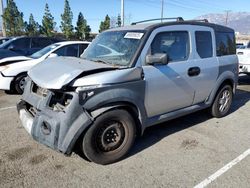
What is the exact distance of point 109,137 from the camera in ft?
12.1

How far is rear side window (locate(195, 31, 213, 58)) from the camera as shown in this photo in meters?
4.76

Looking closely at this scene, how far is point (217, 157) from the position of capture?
12.9 ft

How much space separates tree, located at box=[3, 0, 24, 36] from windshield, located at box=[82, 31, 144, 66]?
3027cm

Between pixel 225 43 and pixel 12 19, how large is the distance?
3204 cm

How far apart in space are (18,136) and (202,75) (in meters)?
3.30

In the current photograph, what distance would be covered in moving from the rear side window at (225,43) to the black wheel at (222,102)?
72 centimetres

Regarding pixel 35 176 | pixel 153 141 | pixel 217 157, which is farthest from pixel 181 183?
pixel 35 176

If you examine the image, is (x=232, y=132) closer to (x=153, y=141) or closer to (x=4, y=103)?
(x=153, y=141)

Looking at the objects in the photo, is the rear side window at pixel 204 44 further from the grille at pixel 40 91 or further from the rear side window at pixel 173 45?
the grille at pixel 40 91

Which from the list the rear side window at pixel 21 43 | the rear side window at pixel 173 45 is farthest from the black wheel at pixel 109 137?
the rear side window at pixel 21 43

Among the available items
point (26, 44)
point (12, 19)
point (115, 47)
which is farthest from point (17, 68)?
point (12, 19)

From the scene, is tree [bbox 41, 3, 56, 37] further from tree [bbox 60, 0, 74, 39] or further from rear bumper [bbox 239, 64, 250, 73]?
rear bumper [bbox 239, 64, 250, 73]

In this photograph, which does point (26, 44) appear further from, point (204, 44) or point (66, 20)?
point (66, 20)

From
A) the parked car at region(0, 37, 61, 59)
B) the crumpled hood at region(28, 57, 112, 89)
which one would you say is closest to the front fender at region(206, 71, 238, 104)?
the crumpled hood at region(28, 57, 112, 89)
